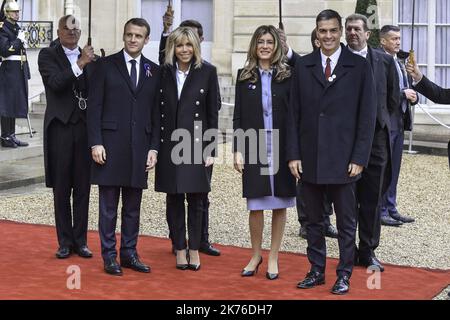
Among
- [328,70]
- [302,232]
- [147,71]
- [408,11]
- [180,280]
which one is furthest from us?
[408,11]

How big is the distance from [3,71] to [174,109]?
684cm

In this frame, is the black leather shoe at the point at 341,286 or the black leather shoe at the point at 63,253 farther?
the black leather shoe at the point at 63,253

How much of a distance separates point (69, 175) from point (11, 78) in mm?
6238

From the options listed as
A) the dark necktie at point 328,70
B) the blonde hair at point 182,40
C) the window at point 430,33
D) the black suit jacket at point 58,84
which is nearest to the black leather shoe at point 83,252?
the black suit jacket at point 58,84

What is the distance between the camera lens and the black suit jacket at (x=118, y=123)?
772cm

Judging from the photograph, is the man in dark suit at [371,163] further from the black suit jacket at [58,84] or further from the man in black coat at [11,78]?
the man in black coat at [11,78]

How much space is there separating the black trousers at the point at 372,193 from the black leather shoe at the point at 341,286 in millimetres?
914

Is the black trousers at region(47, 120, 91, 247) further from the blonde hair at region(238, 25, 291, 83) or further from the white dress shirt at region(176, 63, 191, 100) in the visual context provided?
the blonde hair at region(238, 25, 291, 83)

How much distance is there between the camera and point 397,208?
36.8ft

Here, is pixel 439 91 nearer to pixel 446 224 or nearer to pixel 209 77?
pixel 209 77

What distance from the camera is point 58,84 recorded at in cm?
809

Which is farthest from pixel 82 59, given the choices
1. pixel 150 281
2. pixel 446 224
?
pixel 446 224

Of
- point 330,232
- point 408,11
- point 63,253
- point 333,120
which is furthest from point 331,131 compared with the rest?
point 408,11

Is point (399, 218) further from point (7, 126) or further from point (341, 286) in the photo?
point (7, 126)
